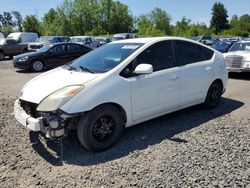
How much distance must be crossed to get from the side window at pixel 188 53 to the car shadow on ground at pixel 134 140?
3.59 feet

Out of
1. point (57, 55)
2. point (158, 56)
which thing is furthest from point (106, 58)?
point (57, 55)

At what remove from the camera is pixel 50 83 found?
15.1ft

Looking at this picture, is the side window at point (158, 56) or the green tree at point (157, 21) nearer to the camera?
the side window at point (158, 56)

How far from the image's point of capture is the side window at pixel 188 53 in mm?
5660

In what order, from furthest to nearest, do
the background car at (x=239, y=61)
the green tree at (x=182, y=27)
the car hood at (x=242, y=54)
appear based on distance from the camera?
the green tree at (x=182, y=27)
the car hood at (x=242, y=54)
the background car at (x=239, y=61)

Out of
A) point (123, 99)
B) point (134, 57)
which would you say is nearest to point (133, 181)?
point (123, 99)

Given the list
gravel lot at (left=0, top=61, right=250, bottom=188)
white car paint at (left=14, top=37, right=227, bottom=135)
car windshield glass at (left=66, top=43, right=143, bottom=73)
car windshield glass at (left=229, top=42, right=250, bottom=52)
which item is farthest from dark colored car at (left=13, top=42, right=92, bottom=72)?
white car paint at (left=14, top=37, right=227, bottom=135)

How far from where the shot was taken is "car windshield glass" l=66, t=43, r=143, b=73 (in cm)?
485

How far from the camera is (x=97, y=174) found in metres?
3.82

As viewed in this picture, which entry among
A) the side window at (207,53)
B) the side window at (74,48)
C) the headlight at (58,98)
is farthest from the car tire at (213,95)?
the side window at (74,48)

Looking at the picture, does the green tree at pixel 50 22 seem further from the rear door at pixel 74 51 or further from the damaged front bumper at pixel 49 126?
the damaged front bumper at pixel 49 126

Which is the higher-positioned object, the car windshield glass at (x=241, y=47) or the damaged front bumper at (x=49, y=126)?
the car windshield glass at (x=241, y=47)

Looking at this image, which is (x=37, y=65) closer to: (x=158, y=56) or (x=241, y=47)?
(x=241, y=47)

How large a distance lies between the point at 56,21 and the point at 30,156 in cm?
8230
